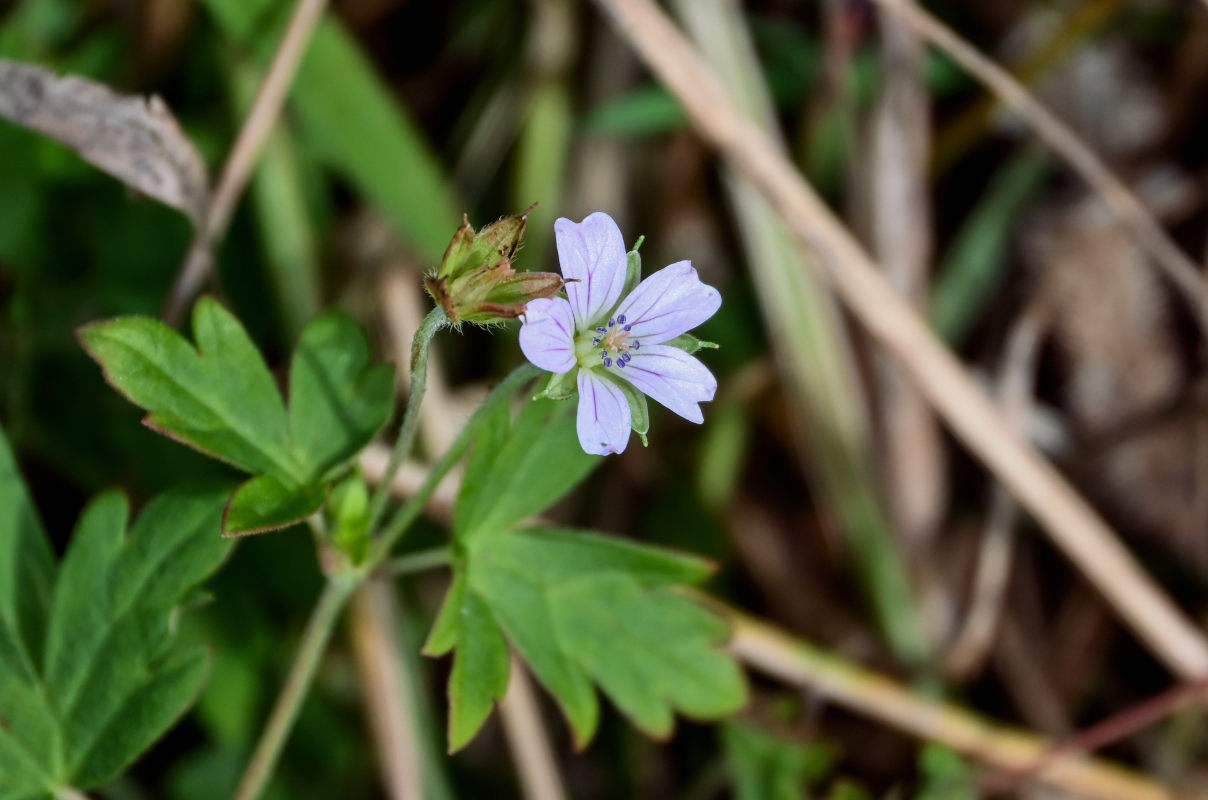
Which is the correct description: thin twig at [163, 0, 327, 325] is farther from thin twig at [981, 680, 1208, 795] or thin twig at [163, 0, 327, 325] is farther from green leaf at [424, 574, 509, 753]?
thin twig at [981, 680, 1208, 795]

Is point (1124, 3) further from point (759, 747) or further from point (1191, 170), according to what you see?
point (759, 747)

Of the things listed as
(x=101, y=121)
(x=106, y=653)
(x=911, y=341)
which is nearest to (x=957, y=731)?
(x=911, y=341)

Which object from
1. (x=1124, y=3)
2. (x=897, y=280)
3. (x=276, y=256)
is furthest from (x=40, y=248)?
(x=1124, y=3)

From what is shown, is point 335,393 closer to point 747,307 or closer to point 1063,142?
point 747,307

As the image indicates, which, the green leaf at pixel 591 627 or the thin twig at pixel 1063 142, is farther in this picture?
the thin twig at pixel 1063 142

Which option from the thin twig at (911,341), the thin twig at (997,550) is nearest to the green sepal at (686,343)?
the thin twig at (911,341)

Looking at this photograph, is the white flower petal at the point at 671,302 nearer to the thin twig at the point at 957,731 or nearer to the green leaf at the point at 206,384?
the green leaf at the point at 206,384
